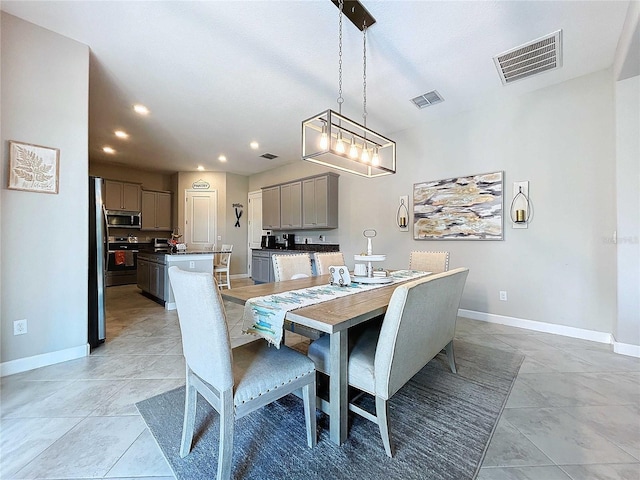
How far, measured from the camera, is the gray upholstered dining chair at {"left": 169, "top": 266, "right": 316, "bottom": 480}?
1.11 metres

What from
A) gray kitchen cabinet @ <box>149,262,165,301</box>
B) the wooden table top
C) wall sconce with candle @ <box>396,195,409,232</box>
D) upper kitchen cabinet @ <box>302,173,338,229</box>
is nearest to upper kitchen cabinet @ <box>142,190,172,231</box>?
gray kitchen cabinet @ <box>149,262,165,301</box>

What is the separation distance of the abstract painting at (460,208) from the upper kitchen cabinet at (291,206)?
8.31 ft

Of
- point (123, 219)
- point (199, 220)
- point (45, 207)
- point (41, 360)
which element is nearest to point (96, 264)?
point (45, 207)

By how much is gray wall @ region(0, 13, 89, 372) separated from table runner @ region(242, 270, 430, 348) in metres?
2.03

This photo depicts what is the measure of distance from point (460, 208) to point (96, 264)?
438cm

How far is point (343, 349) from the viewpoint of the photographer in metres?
1.39

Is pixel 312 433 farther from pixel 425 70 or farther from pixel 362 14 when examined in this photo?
pixel 425 70

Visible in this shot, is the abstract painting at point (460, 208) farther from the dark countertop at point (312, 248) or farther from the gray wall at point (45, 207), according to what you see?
the gray wall at point (45, 207)

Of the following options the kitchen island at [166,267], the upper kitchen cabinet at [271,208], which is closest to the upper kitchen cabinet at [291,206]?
the upper kitchen cabinet at [271,208]

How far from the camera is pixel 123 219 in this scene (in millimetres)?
6480

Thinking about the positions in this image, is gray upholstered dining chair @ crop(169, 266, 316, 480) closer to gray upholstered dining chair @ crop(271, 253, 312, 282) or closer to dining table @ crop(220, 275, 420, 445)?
dining table @ crop(220, 275, 420, 445)

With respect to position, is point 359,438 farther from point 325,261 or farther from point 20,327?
point 20,327

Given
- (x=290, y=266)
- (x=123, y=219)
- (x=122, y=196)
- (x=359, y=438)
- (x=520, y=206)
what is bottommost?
(x=359, y=438)

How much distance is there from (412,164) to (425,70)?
1572 millimetres
